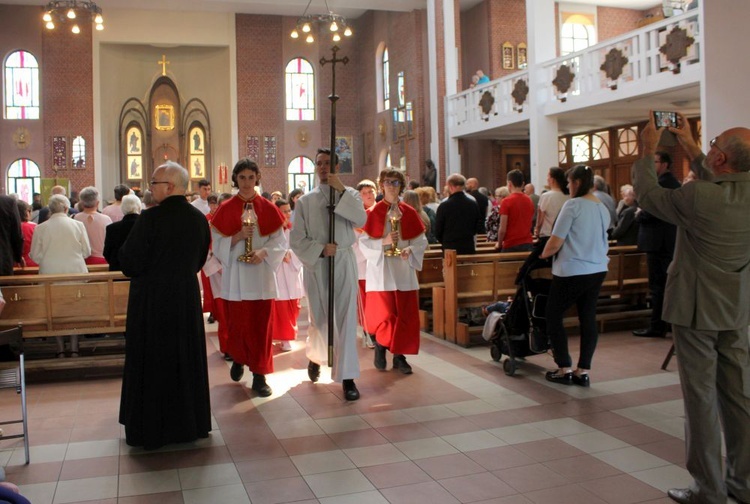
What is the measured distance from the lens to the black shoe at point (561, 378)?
6.42m

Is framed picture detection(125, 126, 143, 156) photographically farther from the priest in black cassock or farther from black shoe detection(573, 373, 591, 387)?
black shoe detection(573, 373, 591, 387)

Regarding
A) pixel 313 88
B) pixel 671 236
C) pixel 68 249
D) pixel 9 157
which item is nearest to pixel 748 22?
pixel 671 236

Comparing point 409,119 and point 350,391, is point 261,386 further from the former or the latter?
point 409,119

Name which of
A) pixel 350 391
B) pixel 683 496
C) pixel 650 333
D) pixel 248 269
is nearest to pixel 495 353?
pixel 350 391

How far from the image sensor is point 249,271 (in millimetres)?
6328

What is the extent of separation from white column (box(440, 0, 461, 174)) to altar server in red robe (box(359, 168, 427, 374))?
14.5 metres

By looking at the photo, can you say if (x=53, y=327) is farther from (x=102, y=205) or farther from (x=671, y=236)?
(x=102, y=205)

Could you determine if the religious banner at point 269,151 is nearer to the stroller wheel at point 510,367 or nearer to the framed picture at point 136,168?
the framed picture at point 136,168

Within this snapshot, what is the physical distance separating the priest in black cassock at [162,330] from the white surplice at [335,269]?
4.42ft

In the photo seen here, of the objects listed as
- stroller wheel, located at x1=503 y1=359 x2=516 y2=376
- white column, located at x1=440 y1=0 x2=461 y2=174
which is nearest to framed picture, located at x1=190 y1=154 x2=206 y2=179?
white column, located at x1=440 y1=0 x2=461 y2=174

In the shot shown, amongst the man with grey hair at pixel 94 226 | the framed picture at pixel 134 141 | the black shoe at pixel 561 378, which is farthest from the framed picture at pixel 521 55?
the black shoe at pixel 561 378

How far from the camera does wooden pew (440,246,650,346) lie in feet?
27.6

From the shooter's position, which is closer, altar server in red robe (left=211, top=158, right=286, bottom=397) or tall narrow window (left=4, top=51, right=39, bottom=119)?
altar server in red robe (left=211, top=158, right=286, bottom=397)

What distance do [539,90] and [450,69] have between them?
496cm
